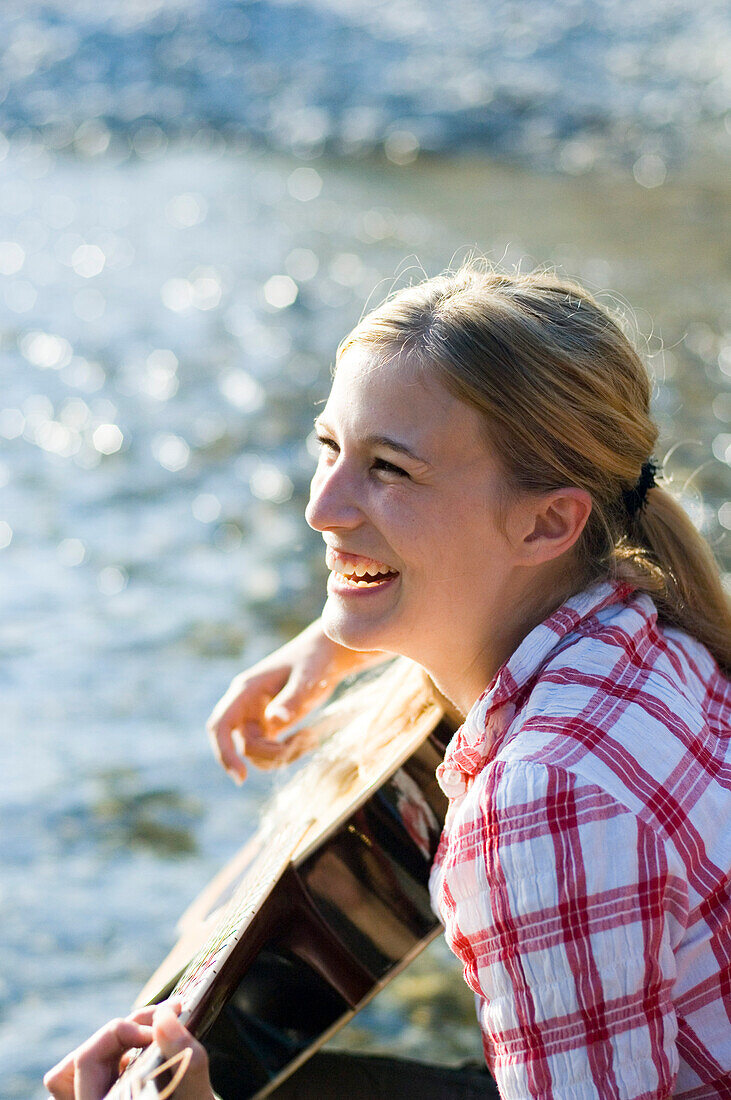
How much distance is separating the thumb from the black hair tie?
92 centimetres

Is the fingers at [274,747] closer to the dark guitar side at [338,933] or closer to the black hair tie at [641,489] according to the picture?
the dark guitar side at [338,933]

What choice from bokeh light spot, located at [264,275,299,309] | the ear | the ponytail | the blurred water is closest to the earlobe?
the ear

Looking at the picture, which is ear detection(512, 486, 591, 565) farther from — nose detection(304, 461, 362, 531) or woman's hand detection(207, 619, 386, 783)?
woman's hand detection(207, 619, 386, 783)

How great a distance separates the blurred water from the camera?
3197mm

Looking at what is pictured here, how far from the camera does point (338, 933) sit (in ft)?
6.40

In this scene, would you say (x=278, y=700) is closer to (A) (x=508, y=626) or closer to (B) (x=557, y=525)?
(A) (x=508, y=626)

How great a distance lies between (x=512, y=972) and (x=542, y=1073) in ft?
0.36

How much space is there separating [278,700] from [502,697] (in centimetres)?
81

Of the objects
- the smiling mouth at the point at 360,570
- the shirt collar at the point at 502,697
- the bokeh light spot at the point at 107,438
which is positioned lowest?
the shirt collar at the point at 502,697

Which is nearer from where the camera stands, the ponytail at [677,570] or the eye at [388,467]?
the eye at [388,467]

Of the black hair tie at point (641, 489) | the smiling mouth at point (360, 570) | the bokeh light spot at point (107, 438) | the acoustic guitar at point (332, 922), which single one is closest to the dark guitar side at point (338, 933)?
the acoustic guitar at point (332, 922)

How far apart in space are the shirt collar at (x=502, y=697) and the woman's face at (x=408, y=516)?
114mm

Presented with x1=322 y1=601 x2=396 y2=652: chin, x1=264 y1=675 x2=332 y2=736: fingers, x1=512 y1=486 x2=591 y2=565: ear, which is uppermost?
x1=512 y1=486 x2=591 y2=565: ear

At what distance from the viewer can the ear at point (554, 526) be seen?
167 cm
